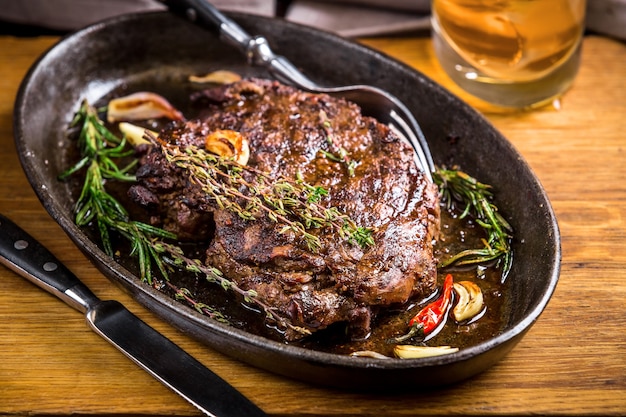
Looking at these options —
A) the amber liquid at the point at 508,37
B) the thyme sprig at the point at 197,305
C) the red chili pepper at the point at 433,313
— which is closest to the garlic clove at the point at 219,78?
the amber liquid at the point at 508,37

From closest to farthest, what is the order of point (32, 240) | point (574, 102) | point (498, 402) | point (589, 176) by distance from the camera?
point (498, 402), point (32, 240), point (589, 176), point (574, 102)

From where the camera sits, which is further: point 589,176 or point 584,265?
point 589,176

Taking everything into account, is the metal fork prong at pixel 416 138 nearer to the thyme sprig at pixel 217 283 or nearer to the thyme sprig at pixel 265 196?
the thyme sprig at pixel 265 196

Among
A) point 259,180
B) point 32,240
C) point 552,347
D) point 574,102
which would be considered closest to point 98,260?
point 32,240

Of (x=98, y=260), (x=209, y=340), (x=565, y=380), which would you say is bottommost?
(x=565, y=380)

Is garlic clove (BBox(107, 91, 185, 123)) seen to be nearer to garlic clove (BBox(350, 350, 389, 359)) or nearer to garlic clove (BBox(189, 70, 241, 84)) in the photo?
garlic clove (BBox(189, 70, 241, 84))

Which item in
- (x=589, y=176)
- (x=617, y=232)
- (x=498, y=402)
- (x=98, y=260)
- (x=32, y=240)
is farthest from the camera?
(x=589, y=176)

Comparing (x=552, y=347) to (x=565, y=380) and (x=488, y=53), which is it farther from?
(x=488, y=53)

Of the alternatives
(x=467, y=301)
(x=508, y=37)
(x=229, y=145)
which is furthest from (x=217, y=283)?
(x=508, y=37)
